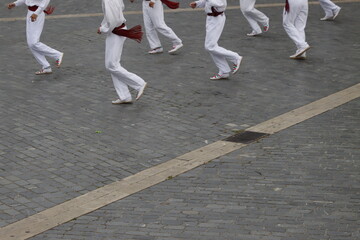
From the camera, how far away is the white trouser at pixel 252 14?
16.7 meters

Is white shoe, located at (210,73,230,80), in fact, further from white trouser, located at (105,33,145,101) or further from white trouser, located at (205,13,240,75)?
white trouser, located at (105,33,145,101)

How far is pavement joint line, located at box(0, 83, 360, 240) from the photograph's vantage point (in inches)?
303

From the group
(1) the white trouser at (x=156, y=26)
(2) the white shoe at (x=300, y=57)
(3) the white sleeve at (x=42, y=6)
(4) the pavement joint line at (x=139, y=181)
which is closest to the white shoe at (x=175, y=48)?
(1) the white trouser at (x=156, y=26)

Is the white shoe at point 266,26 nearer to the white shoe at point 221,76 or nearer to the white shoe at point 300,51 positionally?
the white shoe at point 300,51

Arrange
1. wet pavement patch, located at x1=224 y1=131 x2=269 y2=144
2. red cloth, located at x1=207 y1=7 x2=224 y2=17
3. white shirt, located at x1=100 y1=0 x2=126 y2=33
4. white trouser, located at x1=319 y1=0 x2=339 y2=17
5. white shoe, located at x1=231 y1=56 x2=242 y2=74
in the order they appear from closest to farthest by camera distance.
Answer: wet pavement patch, located at x1=224 y1=131 x2=269 y2=144, white shirt, located at x1=100 y1=0 x2=126 y2=33, red cloth, located at x1=207 y1=7 x2=224 y2=17, white shoe, located at x1=231 y1=56 x2=242 y2=74, white trouser, located at x1=319 y1=0 x2=339 y2=17

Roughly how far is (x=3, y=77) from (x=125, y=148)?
4569 mm

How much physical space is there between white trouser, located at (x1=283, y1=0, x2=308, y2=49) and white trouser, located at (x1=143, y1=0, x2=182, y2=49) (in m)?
2.14

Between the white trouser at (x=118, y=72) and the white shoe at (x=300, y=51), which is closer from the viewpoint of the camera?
the white trouser at (x=118, y=72)

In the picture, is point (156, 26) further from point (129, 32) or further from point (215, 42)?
point (129, 32)

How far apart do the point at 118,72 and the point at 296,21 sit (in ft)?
14.9

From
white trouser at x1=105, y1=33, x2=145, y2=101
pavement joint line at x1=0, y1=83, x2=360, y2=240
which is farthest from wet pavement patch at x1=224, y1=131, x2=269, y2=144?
white trouser at x1=105, y1=33, x2=145, y2=101

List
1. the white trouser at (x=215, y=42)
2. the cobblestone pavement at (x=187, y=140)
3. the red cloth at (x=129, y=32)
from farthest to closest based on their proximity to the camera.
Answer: the white trouser at (x=215, y=42) → the red cloth at (x=129, y=32) → the cobblestone pavement at (x=187, y=140)

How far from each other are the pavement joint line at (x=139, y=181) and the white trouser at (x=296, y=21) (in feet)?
10.00

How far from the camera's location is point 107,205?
27.0 feet
